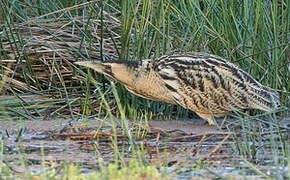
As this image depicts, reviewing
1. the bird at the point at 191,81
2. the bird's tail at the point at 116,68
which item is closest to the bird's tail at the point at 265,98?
the bird at the point at 191,81

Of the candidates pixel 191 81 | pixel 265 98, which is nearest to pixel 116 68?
pixel 191 81

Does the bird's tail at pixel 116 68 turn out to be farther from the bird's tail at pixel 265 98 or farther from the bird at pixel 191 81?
the bird's tail at pixel 265 98

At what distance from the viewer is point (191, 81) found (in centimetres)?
425

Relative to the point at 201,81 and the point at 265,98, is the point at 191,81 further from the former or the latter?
the point at 265,98

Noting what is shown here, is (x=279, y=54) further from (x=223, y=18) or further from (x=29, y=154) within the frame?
(x=29, y=154)

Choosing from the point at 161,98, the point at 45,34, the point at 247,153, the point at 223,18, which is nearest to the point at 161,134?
the point at 161,98

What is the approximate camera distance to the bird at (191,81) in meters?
4.21

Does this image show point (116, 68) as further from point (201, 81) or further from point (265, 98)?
point (265, 98)

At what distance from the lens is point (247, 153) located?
3.15m

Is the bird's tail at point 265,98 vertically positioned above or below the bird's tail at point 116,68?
below

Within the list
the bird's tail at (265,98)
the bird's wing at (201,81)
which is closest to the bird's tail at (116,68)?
the bird's wing at (201,81)

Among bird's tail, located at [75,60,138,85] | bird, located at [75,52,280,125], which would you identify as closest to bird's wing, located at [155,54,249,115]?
bird, located at [75,52,280,125]

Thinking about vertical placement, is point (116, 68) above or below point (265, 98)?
above

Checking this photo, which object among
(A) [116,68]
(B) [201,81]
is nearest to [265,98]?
(B) [201,81]
